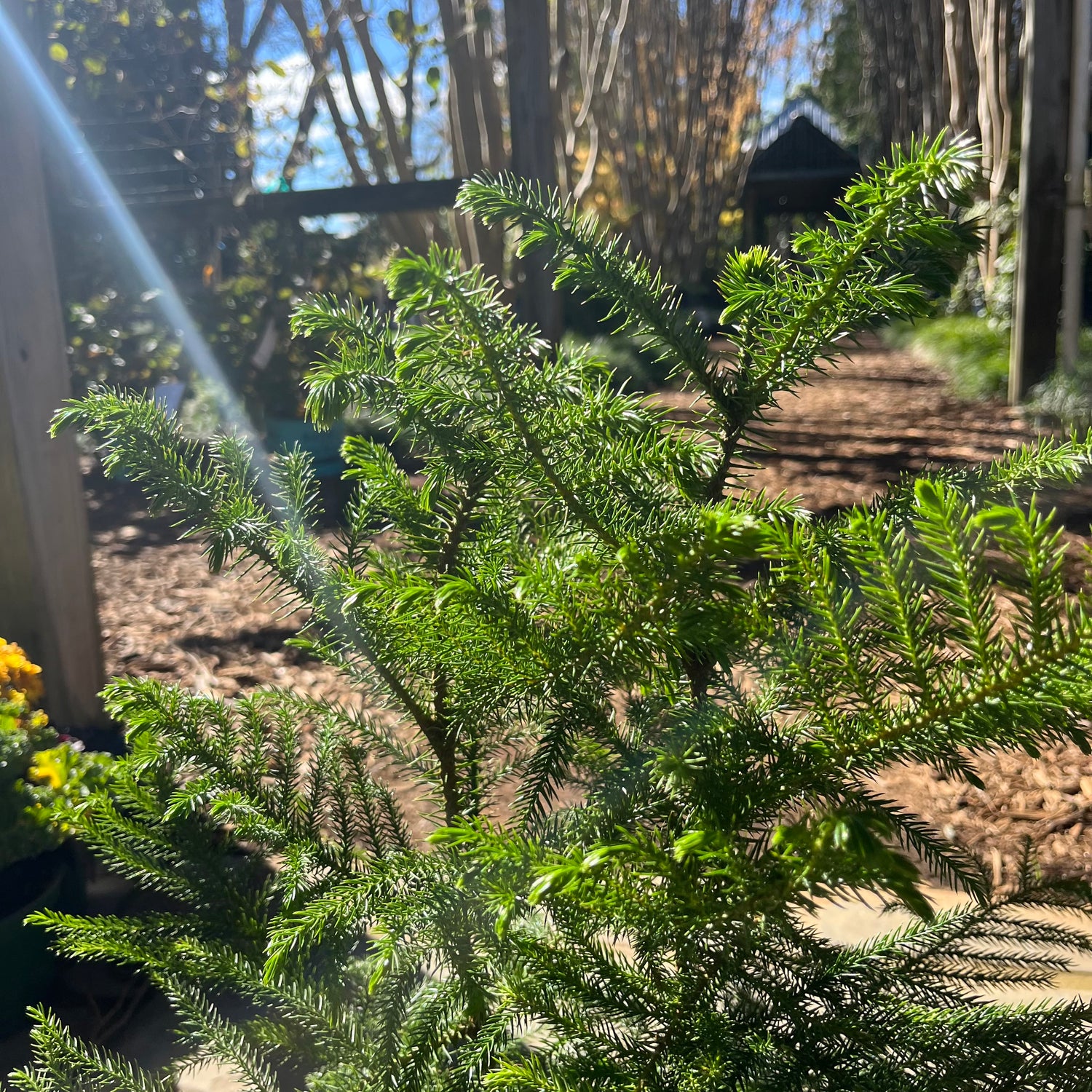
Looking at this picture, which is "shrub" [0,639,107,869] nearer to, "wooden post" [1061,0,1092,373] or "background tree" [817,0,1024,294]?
"background tree" [817,0,1024,294]

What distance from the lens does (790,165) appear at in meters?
28.4

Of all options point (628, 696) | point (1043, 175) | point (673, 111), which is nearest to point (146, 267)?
point (1043, 175)

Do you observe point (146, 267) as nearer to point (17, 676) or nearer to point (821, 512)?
point (821, 512)

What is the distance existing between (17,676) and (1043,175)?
6.54 metres

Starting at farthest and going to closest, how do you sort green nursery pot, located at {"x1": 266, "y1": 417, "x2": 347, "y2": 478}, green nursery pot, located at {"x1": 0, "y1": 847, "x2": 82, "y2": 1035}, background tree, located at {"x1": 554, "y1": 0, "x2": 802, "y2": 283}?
background tree, located at {"x1": 554, "y1": 0, "x2": 802, "y2": 283}
green nursery pot, located at {"x1": 266, "y1": 417, "x2": 347, "y2": 478}
green nursery pot, located at {"x1": 0, "y1": 847, "x2": 82, "y2": 1035}

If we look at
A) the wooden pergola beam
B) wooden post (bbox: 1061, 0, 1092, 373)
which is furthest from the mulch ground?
the wooden pergola beam

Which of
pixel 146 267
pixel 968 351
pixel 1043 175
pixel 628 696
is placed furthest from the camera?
pixel 968 351

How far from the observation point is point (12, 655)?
199 centimetres

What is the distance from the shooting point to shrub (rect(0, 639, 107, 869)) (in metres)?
1.76

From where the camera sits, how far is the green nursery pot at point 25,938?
176 centimetres

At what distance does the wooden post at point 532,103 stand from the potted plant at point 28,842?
2.87 m

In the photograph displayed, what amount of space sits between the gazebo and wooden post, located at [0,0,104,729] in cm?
2145

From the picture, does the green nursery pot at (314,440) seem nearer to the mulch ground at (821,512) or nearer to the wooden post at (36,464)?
the mulch ground at (821,512)

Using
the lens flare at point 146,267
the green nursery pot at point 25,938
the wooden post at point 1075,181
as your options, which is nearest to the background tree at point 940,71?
the wooden post at point 1075,181
